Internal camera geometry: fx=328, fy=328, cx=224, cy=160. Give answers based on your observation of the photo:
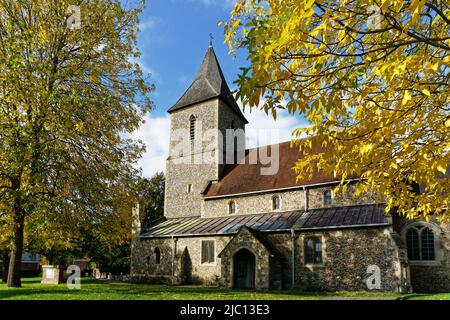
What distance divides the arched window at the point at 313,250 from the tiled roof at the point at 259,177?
3.95 meters

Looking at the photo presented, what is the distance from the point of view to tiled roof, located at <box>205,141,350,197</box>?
21.3m

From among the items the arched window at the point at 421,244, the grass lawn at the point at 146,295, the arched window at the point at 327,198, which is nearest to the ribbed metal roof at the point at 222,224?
the arched window at the point at 327,198

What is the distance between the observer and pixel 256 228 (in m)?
19.5

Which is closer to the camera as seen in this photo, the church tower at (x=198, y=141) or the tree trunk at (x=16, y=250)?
the tree trunk at (x=16, y=250)

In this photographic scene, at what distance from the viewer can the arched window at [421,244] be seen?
55.1ft

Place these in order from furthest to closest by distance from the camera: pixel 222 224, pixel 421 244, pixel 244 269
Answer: pixel 222 224, pixel 244 269, pixel 421 244

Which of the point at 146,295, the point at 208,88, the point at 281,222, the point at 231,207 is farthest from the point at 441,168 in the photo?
the point at 208,88

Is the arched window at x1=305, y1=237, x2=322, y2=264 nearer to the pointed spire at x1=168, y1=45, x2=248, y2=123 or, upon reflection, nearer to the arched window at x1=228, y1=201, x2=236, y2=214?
the arched window at x1=228, y1=201, x2=236, y2=214

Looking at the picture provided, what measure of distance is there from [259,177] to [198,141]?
708cm

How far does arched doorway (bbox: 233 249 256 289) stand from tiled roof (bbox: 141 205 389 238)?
1.45 metres

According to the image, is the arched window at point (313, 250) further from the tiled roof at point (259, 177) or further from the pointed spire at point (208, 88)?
the pointed spire at point (208, 88)

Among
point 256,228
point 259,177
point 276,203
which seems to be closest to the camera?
point 256,228

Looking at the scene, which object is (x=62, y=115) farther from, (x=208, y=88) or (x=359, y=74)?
(x=208, y=88)
